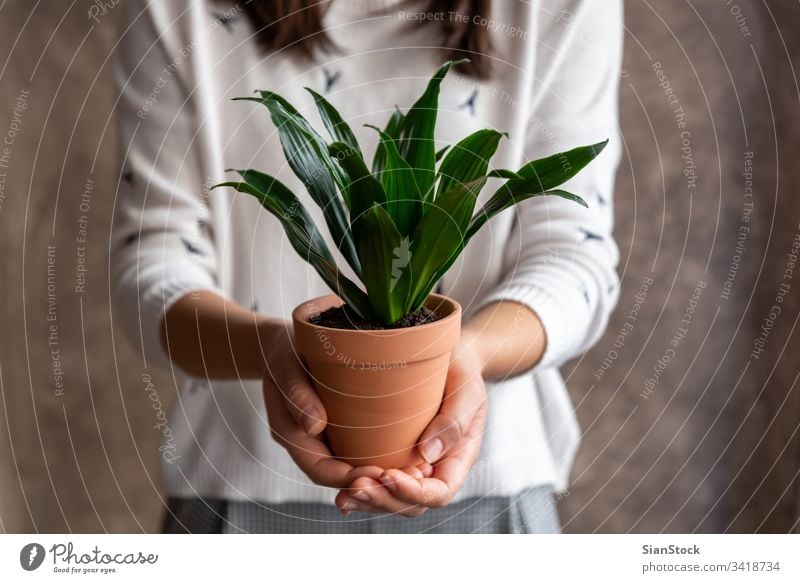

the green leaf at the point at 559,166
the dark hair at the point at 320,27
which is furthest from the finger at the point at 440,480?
the dark hair at the point at 320,27

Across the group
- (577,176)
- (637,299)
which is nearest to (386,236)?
(577,176)

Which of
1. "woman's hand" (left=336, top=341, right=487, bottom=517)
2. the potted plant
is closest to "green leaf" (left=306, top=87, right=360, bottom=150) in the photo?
the potted plant

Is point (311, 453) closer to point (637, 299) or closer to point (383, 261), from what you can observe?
point (383, 261)

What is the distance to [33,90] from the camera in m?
0.52

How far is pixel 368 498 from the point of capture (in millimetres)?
259

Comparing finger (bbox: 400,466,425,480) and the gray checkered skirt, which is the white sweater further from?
finger (bbox: 400,466,425,480)

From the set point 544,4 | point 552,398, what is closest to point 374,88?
point 544,4

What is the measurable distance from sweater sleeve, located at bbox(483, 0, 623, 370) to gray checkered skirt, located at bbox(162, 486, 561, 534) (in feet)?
0.30

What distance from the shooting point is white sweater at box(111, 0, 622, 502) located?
0.38 meters

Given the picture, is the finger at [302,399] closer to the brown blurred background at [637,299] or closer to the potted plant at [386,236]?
the potted plant at [386,236]

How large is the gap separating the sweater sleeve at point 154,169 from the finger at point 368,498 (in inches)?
6.2

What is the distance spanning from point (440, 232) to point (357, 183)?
31 millimetres

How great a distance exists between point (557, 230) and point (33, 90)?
15.2 inches
